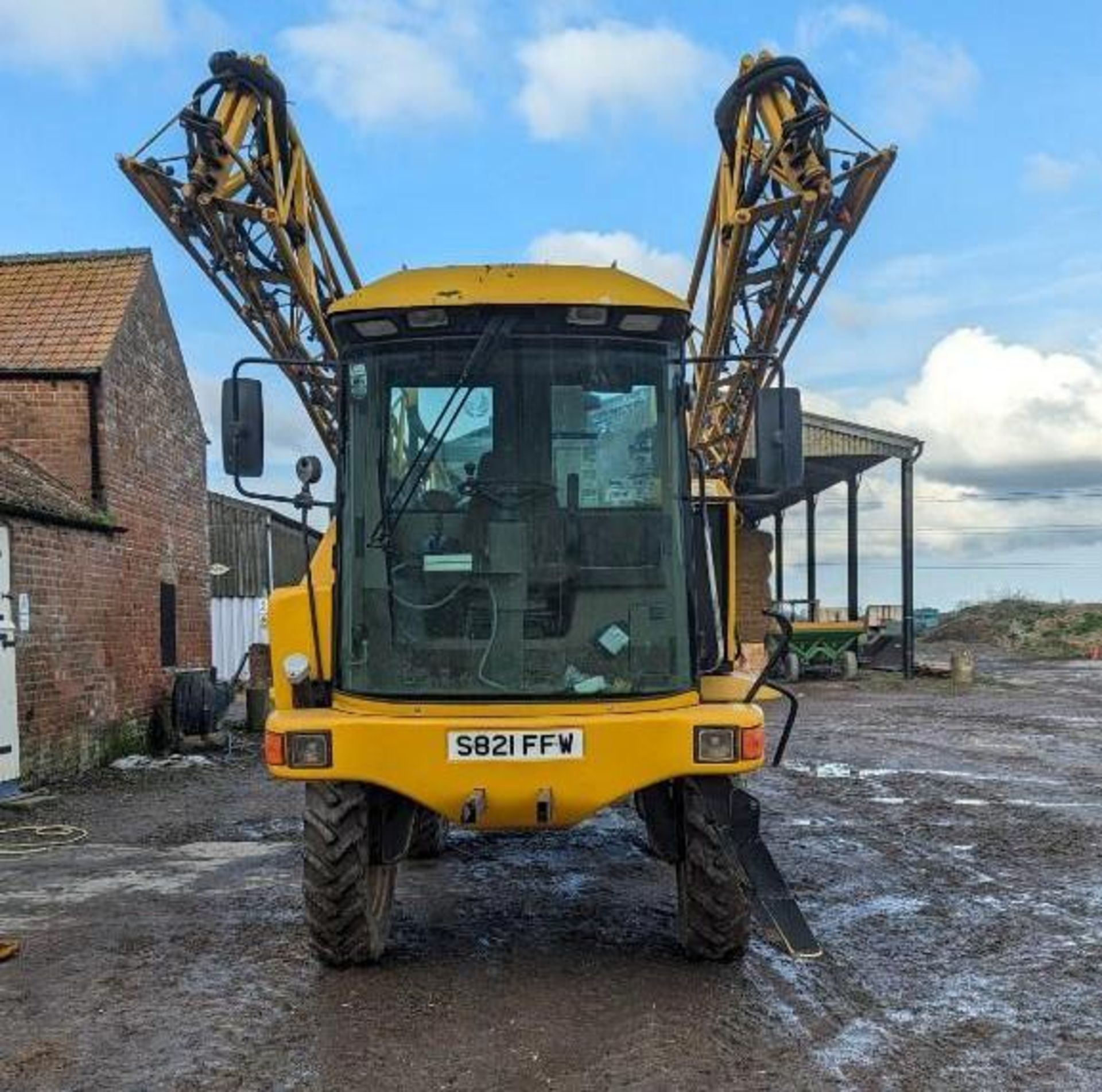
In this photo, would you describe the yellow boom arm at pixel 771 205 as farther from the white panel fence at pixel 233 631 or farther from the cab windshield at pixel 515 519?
the white panel fence at pixel 233 631

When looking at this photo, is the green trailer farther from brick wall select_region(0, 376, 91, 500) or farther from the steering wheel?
the steering wheel

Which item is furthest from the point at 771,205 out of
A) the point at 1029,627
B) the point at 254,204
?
the point at 1029,627

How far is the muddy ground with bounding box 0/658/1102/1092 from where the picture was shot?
4.43 meters

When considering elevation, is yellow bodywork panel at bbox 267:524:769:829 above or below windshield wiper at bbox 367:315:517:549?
below

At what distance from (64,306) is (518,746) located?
11.1m

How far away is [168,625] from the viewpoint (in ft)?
49.9

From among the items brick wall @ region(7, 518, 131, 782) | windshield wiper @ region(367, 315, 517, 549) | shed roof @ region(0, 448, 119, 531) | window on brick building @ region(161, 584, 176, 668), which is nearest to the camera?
windshield wiper @ region(367, 315, 517, 549)

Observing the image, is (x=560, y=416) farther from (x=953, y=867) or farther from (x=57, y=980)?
(x=953, y=867)

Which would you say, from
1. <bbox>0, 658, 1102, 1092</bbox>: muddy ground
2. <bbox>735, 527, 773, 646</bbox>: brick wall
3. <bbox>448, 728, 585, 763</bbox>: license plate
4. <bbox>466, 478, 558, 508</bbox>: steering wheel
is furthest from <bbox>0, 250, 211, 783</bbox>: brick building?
A: <bbox>735, 527, 773, 646</bbox>: brick wall

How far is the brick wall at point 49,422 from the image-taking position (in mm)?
12898

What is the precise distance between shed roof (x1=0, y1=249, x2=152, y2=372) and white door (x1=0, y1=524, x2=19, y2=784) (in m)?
2.81

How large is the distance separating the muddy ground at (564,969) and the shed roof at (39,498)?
9.53ft

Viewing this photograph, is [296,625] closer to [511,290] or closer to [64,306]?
[511,290]

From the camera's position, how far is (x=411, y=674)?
17.4ft
